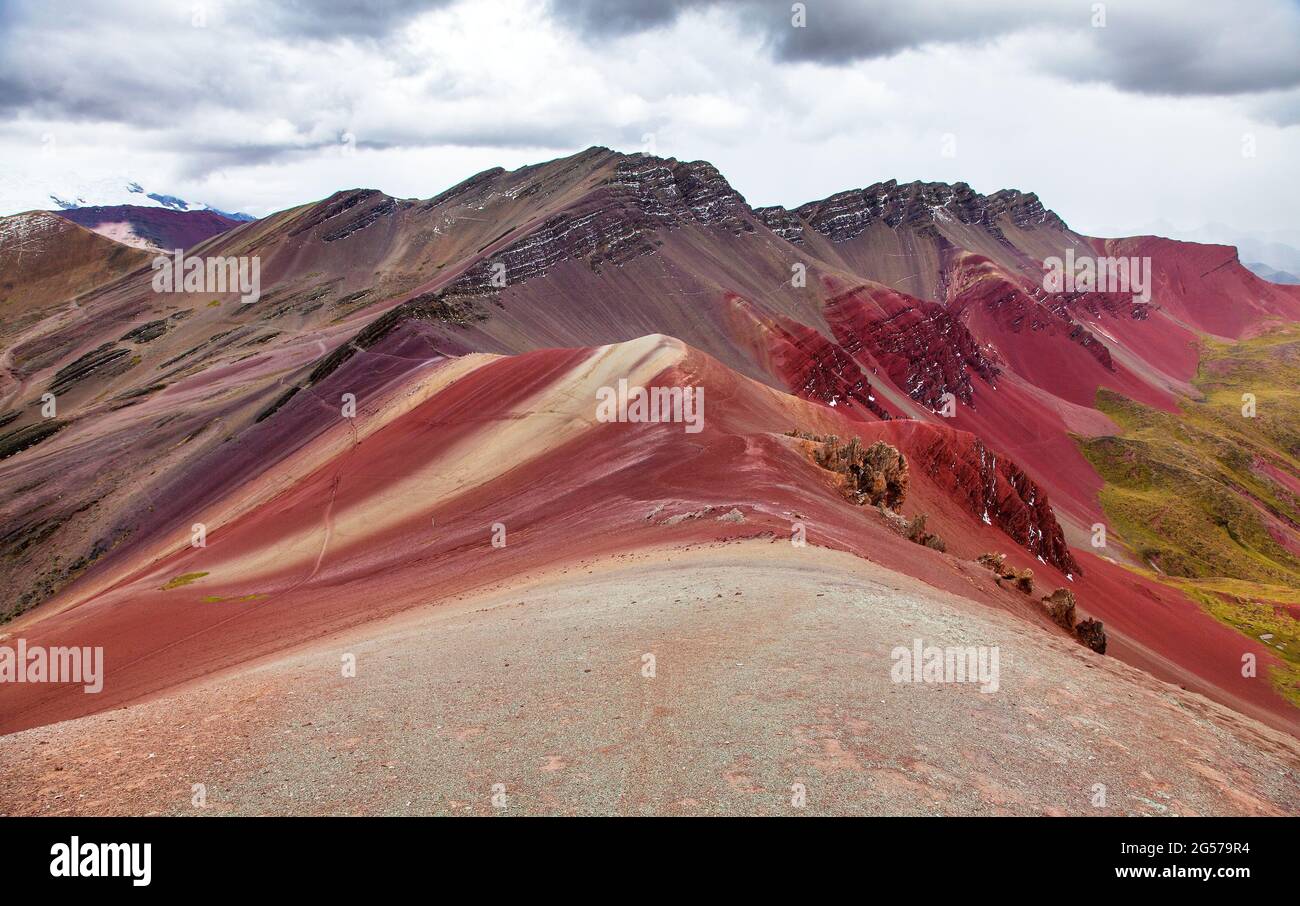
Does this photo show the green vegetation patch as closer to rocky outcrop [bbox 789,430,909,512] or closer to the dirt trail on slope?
the dirt trail on slope

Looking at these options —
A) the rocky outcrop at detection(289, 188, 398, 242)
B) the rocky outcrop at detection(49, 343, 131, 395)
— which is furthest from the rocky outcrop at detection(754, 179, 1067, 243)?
the rocky outcrop at detection(49, 343, 131, 395)

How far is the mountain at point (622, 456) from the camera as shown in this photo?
20.7 metres

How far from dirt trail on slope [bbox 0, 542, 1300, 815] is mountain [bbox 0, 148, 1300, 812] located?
233mm

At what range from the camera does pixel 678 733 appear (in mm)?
9766

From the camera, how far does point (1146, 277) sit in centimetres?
19000

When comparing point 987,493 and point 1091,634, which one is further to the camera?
point 987,493

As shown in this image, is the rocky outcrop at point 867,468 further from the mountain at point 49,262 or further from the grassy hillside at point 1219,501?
the mountain at point 49,262

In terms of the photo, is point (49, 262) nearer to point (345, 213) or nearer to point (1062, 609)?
point (345, 213)

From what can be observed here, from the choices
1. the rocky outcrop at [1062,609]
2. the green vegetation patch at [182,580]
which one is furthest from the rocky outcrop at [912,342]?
the green vegetation patch at [182,580]

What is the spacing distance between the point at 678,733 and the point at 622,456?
20.3m

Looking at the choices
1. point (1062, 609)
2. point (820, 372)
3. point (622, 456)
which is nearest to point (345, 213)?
point (820, 372)
